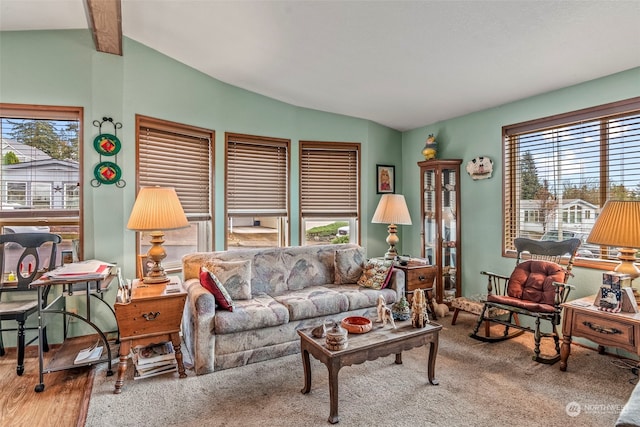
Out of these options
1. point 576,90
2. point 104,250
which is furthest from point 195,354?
point 576,90

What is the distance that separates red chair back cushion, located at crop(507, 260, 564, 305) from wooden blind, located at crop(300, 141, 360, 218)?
2.13 m

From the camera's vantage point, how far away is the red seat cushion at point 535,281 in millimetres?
3184

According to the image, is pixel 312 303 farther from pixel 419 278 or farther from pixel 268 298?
pixel 419 278

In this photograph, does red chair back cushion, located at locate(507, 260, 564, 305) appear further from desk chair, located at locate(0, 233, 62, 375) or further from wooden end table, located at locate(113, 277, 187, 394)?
desk chair, located at locate(0, 233, 62, 375)

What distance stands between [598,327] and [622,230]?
74 cm

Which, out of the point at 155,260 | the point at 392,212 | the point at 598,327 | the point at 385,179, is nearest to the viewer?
the point at 598,327

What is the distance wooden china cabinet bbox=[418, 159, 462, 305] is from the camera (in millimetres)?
4375

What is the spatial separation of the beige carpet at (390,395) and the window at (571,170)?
1.30m

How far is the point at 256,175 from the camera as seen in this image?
14.1ft

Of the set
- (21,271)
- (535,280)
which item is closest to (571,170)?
(535,280)

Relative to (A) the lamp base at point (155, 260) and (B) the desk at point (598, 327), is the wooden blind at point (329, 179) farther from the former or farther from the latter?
(B) the desk at point (598, 327)

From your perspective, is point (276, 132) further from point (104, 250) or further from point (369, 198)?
point (104, 250)

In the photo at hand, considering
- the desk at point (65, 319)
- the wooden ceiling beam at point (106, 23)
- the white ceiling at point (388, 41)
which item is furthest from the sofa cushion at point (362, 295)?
the wooden ceiling beam at point (106, 23)

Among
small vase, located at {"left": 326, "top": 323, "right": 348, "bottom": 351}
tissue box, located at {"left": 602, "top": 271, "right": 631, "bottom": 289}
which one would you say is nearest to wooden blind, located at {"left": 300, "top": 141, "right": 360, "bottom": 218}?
small vase, located at {"left": 326, "top": 323, "right": 348, "bottom": 351}
